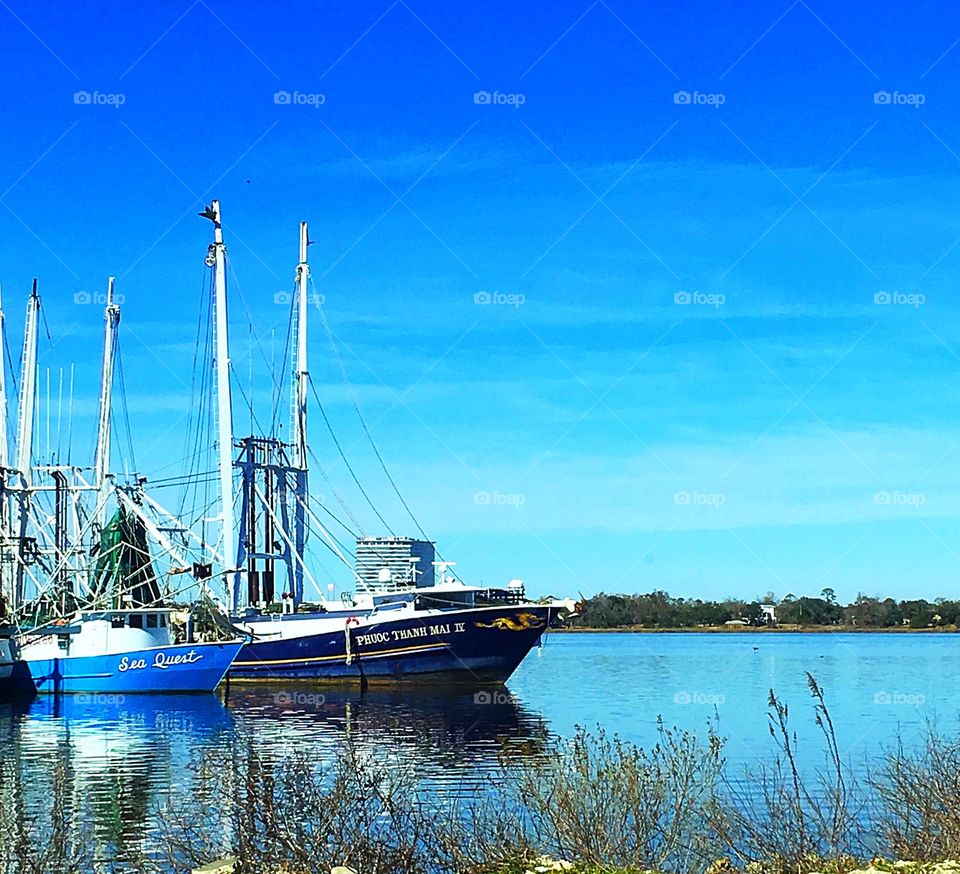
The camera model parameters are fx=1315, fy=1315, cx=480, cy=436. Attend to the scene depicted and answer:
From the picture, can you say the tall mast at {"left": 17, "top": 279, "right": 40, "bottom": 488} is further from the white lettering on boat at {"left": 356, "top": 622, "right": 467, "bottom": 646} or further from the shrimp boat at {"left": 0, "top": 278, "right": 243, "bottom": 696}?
the white lettering on boat at {"left": 356, "top": 622, "right": 467, "bottom": 646}

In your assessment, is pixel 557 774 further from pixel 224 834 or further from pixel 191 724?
pixel 191 724

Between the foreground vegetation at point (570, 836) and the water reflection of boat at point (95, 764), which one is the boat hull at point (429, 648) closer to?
the water reflection of boat at point (95, 764)

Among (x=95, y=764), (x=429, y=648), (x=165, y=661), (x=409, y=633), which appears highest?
(x=409, y=633)

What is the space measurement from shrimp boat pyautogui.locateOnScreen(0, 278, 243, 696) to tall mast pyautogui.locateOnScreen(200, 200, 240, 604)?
4.60 m

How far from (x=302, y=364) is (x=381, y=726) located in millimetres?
30724

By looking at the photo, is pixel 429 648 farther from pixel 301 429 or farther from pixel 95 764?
pixel 95 764

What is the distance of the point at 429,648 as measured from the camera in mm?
62969

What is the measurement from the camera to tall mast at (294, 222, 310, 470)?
73.2 m

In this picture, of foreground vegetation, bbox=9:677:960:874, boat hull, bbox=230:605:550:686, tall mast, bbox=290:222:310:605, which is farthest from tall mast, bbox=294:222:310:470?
foreground vegetation, bbox=9:677:960:874

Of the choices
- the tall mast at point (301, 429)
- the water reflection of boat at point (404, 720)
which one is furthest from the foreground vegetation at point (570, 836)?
the tall mast at point (301, 429)

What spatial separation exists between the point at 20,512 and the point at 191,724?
29.3 meters

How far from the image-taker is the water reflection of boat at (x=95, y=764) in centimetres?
2200

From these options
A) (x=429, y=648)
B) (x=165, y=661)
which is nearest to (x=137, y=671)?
(x=165, y=661)

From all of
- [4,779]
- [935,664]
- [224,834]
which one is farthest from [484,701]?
[935,664]
